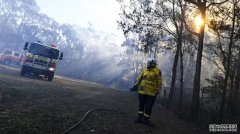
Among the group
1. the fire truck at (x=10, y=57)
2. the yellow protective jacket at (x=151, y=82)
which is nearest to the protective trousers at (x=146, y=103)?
the yellow protective jacket at (x=151, y=82)

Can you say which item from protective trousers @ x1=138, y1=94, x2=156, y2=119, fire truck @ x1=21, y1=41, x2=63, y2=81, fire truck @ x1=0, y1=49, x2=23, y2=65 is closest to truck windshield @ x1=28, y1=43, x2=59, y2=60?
fire truck @ x1=21, y1=41, x2=63, y2=81

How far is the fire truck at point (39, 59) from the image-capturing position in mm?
23578

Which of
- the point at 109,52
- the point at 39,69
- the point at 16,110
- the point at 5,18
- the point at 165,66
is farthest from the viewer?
the point at 109,52

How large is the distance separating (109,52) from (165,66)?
2257 centimetres

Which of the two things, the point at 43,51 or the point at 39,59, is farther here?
the point at 43,51

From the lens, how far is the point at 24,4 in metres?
79.7

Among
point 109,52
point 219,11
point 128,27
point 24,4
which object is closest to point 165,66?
point 109,52

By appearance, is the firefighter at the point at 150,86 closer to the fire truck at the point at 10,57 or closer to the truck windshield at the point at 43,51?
the truck windshield at the point at 43,51

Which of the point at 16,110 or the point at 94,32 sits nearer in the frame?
the point at 16,110

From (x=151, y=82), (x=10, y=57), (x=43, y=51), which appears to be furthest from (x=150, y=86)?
(x=10, y=57)

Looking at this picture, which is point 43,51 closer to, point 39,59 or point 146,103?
point 39,59

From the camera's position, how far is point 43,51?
23938 millimetres

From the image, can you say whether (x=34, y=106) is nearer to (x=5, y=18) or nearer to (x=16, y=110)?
(x=16, y=110)

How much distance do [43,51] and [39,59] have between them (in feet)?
2.18
